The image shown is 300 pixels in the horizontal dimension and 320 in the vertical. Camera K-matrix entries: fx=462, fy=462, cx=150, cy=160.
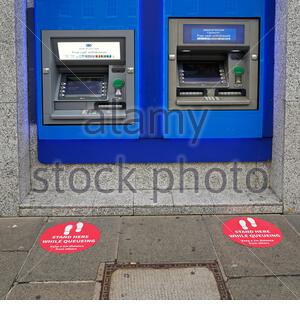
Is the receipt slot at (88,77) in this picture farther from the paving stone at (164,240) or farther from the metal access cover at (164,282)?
the metal access cover at (164,282)

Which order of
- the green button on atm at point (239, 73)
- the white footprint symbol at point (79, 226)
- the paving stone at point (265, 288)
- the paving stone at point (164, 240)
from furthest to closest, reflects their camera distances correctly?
the green button on atm at point (239, 73) < the white footprint symbol at point (79, 226) < the paving stone at point (164, 240) < the paving stone at point (265, 288)

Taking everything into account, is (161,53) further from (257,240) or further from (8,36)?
(257,240)

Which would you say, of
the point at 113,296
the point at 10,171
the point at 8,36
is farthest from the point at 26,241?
the point at 8,36

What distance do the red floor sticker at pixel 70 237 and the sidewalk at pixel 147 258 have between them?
0.07m

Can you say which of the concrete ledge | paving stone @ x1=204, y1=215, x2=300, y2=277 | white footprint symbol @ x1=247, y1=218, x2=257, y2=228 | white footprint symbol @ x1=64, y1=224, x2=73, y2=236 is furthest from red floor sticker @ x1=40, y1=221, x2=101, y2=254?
white footprint symbol @ x1=247, y1=218, x2=257, y2=228

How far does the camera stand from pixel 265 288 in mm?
3197

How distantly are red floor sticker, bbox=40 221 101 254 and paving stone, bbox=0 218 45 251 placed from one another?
0.40ft

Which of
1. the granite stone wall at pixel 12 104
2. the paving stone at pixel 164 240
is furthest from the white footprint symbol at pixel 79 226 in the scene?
the granite stone wall at pixel 12 104

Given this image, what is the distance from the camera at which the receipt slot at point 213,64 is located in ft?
15.8

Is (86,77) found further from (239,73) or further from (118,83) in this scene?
(239,73)

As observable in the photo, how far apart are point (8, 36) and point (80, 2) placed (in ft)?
2.76

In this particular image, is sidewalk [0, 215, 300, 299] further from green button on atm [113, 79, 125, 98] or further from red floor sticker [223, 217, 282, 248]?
green button on atm [113, 79, 125, 98]

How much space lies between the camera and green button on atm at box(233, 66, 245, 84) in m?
4.93

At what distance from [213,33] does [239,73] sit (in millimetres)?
507
